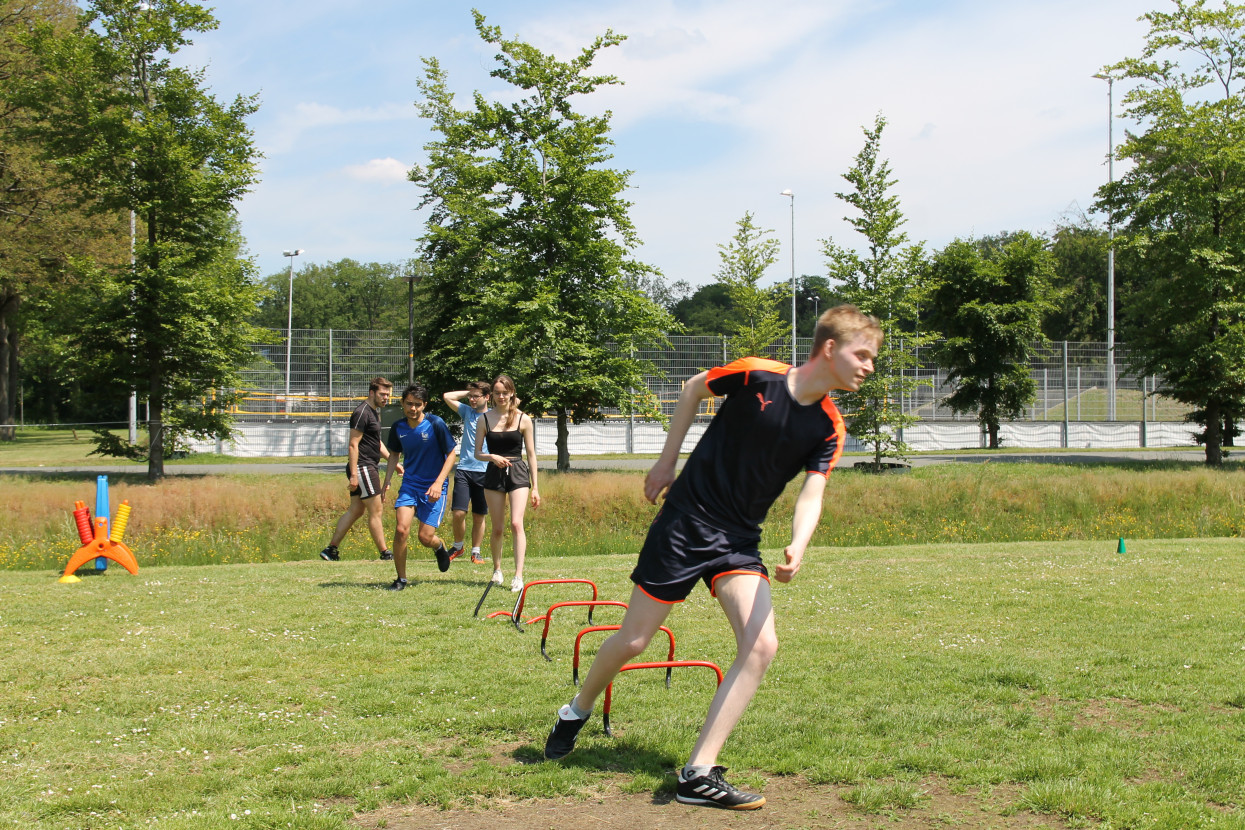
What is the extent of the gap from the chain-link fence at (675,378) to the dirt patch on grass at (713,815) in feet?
78.3

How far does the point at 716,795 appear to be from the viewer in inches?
150

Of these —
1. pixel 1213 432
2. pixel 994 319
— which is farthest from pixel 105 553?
pixel 994 319

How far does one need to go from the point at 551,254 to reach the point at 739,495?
75.9 ft

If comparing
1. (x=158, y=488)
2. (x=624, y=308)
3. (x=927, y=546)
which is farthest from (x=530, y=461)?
(x=624, y=308)

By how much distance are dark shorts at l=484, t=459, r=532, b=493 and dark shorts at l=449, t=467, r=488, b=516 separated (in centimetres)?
70

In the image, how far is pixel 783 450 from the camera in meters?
3.92

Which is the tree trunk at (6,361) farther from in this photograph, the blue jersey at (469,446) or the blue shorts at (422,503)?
the blue jersey at (469,446)

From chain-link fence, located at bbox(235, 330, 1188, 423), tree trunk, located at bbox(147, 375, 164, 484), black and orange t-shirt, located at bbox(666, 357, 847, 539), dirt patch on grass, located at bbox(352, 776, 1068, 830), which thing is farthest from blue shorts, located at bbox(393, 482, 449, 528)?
chain-link fence, located at bbox(235, 330, 1188, 423)

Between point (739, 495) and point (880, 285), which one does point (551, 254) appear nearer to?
point (880, 285)

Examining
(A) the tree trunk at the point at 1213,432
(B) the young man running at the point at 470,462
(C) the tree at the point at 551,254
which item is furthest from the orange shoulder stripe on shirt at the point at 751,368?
(A) the tree trunk at the point at 1213,432

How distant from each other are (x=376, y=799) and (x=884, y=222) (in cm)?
2383

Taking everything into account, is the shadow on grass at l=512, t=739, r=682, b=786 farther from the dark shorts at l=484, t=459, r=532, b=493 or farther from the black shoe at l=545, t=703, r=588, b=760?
the dark shorts at l=484, t=459, r=532, b=493

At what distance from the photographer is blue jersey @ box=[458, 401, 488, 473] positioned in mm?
9297

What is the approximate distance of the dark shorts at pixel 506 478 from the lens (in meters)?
8.71
